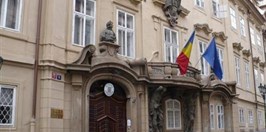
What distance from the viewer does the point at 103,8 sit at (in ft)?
43.3

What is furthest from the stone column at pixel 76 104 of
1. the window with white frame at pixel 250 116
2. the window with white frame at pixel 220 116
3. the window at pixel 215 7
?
the window with white frame at pixel 250 116

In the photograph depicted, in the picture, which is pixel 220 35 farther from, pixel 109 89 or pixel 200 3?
pixel 109 89

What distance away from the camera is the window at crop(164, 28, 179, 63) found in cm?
1599

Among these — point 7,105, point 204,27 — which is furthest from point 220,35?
point 7,105

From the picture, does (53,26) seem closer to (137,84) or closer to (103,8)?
(103,8)

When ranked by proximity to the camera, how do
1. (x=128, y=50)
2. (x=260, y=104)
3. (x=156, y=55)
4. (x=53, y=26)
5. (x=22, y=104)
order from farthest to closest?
1. (x=260, y=104)
2. (x=156, y=55)
3. (x=128, y=50)
4. (x=53, y=26)
5. (x=22, y=104)

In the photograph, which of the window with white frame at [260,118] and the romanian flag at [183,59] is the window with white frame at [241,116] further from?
the romanian flag at [183,59]

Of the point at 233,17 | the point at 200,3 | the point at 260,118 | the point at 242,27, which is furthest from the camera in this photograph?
the point at 260,118

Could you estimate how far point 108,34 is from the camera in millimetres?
12758

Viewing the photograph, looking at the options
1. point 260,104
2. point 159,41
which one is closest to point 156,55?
point 159,41

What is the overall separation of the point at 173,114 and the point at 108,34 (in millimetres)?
5079

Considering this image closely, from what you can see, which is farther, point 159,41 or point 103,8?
point 159,41

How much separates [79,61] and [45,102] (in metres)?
1.84

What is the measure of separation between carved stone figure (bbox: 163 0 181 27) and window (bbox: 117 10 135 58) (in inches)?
96.8
